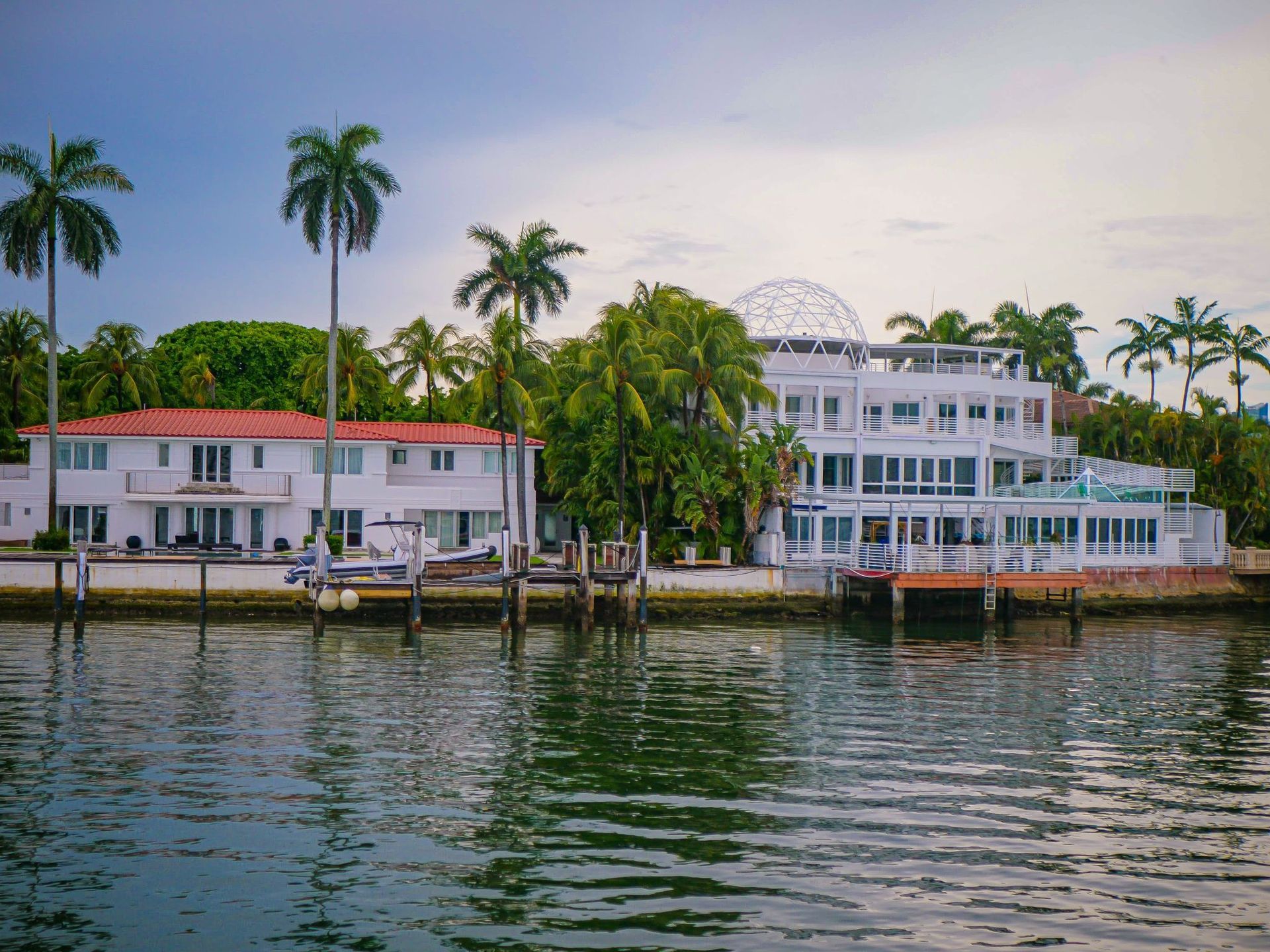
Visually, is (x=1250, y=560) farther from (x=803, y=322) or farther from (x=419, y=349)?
(x=419, y=349)

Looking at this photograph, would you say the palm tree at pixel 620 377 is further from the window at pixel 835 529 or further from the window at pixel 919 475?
the window at pixel 919 475

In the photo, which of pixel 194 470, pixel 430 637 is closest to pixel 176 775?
pixel 430 637

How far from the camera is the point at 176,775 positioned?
17.4m

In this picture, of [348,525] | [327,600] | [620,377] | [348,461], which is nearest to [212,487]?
[348,461]

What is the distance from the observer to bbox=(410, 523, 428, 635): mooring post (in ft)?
118

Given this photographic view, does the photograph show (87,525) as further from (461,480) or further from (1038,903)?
(1038,903)

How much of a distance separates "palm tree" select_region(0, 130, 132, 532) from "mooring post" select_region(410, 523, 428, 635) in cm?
2184

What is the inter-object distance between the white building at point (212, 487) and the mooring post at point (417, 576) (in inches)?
555

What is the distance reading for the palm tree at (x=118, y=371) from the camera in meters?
64.5

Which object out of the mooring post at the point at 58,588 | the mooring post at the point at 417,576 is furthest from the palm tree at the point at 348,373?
the mooring post at the point at 417,576

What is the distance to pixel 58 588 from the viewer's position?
37.9m

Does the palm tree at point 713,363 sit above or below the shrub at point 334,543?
above

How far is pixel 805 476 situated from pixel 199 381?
39824 millimetres

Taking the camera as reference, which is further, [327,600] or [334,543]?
[334,543]
